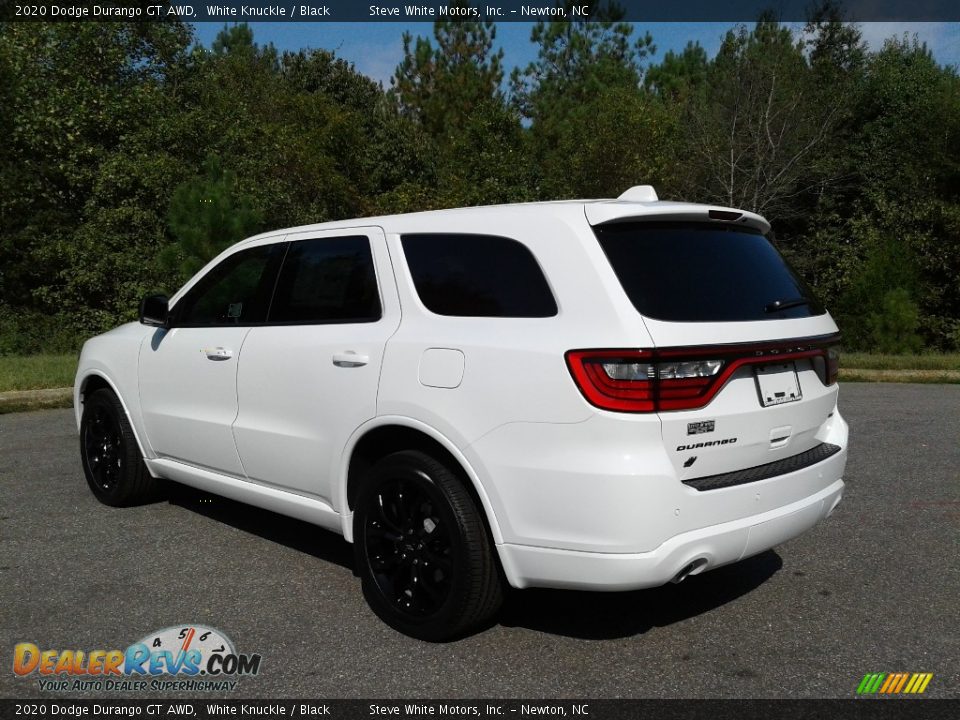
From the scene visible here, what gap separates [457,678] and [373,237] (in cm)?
204

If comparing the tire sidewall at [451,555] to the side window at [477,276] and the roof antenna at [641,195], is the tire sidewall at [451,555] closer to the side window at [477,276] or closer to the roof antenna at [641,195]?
the side window at [477,276]

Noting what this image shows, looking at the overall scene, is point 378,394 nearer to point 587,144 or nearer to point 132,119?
point 132,119

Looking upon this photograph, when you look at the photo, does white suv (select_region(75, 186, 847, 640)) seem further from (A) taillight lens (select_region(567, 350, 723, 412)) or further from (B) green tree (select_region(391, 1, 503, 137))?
(B) green tree (select_region(391, 1, 503, 137))

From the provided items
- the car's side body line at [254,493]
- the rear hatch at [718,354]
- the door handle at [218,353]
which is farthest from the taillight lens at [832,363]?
the door handle at [218,353]

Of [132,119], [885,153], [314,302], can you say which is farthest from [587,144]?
[314,302]

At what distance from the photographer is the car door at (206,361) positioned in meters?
4.74

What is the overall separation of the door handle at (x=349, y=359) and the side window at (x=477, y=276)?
0.38 meters

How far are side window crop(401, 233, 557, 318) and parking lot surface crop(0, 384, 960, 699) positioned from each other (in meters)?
1.42

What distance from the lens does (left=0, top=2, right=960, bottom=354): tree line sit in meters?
22.5

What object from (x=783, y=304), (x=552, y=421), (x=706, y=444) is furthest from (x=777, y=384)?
(x=552, y=421)

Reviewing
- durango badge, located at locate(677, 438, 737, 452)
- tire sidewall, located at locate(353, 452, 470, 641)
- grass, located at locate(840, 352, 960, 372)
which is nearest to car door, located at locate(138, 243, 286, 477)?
tire sidewall, located at locate(353, 452, 470, 641)

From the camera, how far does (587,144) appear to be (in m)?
29.5

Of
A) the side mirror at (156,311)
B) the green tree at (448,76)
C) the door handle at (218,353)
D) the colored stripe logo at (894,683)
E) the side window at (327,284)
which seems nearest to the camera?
the colored stripe logo at (894,683)
